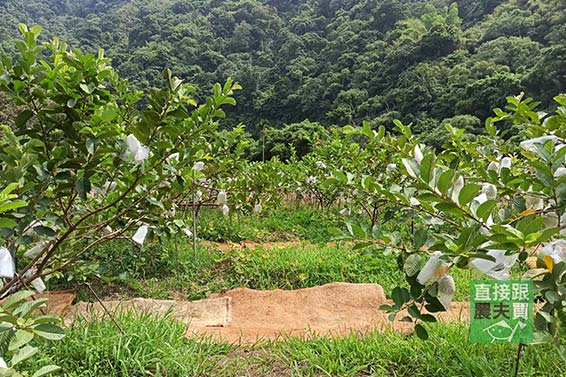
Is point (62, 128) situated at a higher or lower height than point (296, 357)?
higher

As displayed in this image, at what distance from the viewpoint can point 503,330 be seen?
97 cm

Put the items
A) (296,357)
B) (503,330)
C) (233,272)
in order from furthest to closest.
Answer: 1. (233,272)
2. (296,357)
3. (503,330)

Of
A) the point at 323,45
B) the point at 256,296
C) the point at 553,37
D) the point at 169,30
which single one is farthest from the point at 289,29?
the point at 256,296

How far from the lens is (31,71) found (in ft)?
4.37

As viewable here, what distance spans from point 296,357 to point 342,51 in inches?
1133

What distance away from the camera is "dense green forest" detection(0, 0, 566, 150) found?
704 inches

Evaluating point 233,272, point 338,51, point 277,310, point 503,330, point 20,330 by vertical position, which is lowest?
point 338,51

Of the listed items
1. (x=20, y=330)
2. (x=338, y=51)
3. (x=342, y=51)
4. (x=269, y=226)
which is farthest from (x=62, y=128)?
(x=338, y=51)

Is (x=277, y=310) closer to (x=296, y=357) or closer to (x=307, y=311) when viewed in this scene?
(x=307, y=311)

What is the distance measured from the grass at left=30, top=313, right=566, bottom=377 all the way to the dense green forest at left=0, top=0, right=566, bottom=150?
531 inches

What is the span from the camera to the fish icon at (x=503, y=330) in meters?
0.96

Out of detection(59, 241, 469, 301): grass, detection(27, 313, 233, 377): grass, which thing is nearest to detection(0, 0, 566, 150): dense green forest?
detection(59, 241, 469, 301): grass

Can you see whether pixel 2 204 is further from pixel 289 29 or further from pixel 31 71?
pixel 289 29

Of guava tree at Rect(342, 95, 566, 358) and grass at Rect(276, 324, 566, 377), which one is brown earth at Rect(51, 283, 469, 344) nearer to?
grass at Rect(276, 324, 566, 377)
